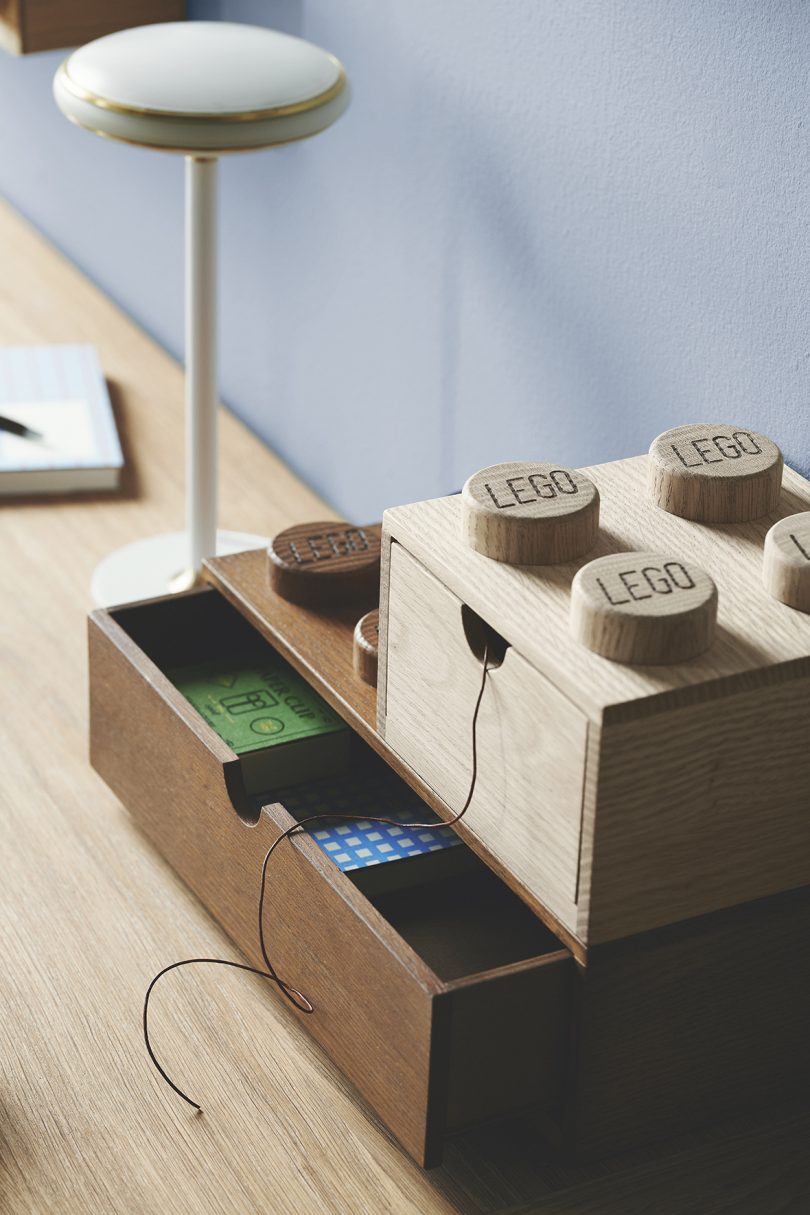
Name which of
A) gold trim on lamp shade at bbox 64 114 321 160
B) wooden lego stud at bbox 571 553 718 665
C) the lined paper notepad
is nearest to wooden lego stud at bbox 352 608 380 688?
wooden lego stud at bbox 571 553 718 665

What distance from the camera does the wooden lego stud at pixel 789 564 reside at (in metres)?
0.82

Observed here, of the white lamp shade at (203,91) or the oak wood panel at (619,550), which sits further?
the white lamp shade at (203,91)

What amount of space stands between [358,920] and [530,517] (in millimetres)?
219

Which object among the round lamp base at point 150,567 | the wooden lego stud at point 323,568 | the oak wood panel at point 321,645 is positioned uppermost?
the wooden lego stud at point 323,568

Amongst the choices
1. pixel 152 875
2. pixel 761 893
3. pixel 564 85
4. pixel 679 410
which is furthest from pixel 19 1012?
pixel 564 85

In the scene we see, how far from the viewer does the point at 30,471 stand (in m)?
1.59

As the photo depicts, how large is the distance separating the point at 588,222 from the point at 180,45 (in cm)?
34

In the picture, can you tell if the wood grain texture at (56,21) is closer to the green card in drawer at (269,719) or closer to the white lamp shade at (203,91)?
the white lamp shade at (203,91)

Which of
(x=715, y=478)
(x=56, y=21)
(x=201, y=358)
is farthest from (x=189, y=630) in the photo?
(x=56, y=21)

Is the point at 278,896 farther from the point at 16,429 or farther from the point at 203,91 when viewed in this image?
the point at 16,429

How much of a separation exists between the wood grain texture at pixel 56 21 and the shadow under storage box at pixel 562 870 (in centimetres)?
84

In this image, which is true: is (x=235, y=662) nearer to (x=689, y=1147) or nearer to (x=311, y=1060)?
(x=311, y=1060)

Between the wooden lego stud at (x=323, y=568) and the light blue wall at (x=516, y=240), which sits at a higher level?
the light blue wall at (x=516, y=240)

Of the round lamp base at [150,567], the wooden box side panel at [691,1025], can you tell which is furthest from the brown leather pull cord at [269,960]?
the round lamp base at [150,567]
